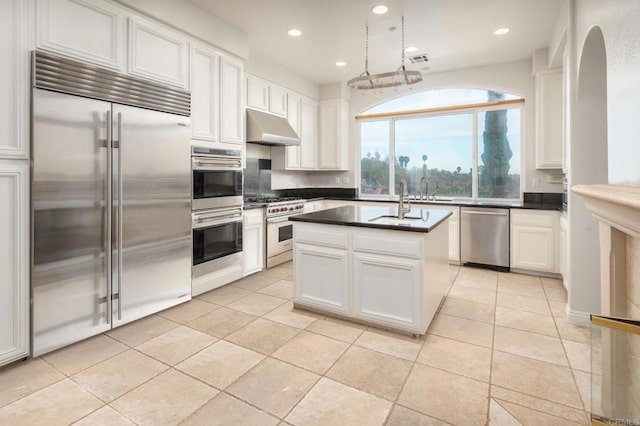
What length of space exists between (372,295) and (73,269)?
220cm

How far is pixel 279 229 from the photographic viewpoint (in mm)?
4680

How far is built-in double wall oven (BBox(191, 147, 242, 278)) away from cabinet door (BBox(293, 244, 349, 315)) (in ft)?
3.50

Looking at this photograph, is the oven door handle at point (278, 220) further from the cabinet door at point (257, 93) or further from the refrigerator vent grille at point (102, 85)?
the refrigerator vent grille at point (102, 85)

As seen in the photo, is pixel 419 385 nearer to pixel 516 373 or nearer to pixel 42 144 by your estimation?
pixel 516 373

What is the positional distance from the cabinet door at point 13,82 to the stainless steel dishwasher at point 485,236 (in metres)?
4.62

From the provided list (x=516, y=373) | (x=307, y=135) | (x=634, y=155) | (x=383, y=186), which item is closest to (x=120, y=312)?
(x=516, y=373)

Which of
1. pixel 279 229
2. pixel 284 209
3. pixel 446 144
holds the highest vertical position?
pixel 446 144

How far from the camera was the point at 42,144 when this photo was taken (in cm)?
223

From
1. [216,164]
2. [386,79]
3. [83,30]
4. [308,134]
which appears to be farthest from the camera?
[308,134]

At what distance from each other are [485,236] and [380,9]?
3.06 m

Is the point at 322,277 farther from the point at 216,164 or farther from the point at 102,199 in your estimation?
the point at 102,199

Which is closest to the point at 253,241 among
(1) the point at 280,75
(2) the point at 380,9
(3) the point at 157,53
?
(3) the point at 157,53

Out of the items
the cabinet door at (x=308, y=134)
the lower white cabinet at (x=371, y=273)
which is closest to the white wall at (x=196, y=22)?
the cabinet door at (x=308, y=134)

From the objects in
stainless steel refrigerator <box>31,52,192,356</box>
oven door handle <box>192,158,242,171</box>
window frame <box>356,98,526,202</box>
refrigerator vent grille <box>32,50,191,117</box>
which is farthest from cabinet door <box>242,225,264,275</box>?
window frame <box>356,98,526,202</box>
